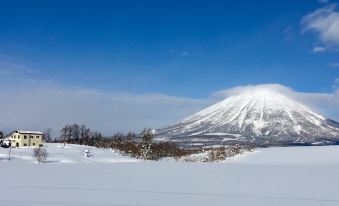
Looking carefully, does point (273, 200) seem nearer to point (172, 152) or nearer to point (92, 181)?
point (92, 181)

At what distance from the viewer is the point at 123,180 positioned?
16.5 m

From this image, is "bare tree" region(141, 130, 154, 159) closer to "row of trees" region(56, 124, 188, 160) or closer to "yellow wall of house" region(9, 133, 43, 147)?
"row of trees" region(56, 124, 188, 160)

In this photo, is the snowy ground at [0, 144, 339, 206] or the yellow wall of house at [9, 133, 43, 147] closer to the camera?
the snowy ground at [0, 144, 339, 206]

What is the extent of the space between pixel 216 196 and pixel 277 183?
168 inches

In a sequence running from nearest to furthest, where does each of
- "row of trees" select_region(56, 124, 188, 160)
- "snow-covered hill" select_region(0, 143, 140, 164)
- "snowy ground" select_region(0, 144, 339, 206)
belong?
1. "snowy ground" select_region(0, 144, 339, 206)
2. "snow-covered hill" select_region(0, 143, 140, 164)
3. "row of trees" select_region(56, 124, 188, 160)

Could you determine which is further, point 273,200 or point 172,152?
point 172,152

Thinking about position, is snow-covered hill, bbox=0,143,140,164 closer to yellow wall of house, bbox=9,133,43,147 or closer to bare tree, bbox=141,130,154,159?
bare tree, bbox=141,130,154,159

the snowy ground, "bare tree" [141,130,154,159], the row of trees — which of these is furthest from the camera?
the row of trees

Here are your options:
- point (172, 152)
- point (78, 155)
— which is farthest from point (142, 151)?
point (172, 152)

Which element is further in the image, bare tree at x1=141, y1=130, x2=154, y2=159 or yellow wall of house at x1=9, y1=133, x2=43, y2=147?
yellow wall of house at x1=9, y1=133, x2=43, y2=147

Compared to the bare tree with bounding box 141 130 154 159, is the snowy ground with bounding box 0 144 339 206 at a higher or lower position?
lower

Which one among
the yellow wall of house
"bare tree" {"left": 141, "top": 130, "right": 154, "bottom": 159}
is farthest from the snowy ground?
the yellow wall of house

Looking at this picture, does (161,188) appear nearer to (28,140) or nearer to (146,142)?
(146,142)

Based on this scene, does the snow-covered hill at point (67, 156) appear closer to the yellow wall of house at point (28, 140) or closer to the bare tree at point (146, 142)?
the bare tree at point (146, 142)
